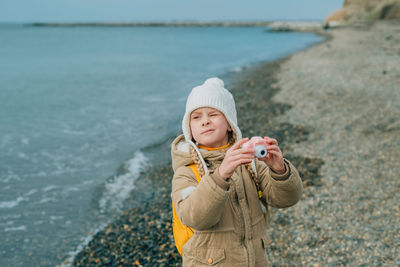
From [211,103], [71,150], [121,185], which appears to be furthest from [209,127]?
[71,150]

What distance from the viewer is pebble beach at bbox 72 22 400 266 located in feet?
19.9

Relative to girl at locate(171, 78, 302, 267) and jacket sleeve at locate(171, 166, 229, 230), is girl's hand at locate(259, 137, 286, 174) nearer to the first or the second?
girl at locate(171, 78, 302, 267)

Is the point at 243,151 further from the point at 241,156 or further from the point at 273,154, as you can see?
the point at 273,154

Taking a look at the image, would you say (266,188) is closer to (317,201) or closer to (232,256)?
(232,256)

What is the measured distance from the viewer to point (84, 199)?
989cm

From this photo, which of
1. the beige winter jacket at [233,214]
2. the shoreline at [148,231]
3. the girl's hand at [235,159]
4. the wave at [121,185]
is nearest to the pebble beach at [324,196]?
the shoreline at [148,231]

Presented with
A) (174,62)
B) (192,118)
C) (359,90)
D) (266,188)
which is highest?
(192,118)

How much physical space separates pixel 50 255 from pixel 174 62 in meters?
40.2

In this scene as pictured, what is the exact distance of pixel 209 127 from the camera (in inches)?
118

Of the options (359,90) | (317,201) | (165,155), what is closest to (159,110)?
(165,155)

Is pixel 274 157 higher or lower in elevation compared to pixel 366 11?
lower

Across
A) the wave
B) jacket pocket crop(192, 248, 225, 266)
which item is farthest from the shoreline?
jacket pocket crop(192, 248, 225, 266)

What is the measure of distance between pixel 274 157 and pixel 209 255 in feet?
3.24

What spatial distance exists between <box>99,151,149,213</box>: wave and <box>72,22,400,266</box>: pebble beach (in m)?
0.46
